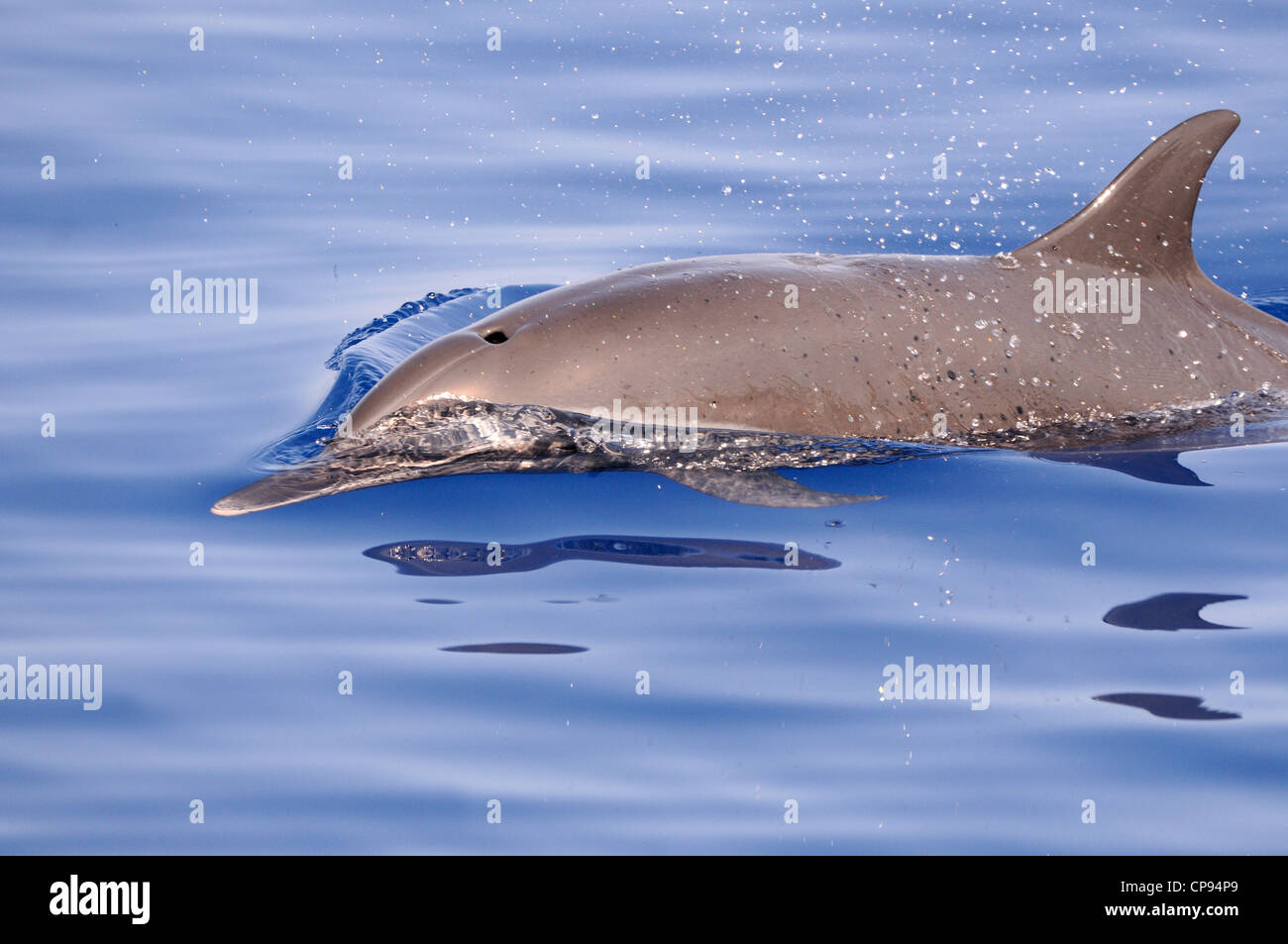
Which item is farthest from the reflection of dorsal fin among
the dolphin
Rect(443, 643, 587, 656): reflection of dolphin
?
Rect(443, 643, 587, 656): reflection of dolphin

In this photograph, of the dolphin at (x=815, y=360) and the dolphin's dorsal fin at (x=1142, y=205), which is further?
the dolphin's dorsal fin at (x=1142, y=205)

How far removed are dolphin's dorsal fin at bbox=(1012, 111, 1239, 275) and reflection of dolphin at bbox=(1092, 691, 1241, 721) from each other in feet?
12.4

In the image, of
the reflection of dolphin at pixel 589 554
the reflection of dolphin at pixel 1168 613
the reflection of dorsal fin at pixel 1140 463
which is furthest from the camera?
the reflection of dorsal fin at pixel 1140 463

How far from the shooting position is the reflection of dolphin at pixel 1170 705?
5.81 m

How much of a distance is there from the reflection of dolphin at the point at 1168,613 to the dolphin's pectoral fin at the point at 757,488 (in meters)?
1.50

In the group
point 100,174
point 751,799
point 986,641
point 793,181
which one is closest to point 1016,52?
point 793,181

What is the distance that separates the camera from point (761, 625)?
6.54 m

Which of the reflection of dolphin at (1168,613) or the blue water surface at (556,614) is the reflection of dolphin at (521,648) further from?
the reflection of dolphin at (1168,613)

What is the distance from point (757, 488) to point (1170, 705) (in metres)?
2.42

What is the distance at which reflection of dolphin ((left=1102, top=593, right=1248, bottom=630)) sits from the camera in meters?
6.56

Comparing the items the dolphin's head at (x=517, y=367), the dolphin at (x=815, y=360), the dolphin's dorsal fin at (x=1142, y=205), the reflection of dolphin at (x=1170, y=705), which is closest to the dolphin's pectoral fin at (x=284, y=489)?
the dolphin at (x=815, y=360)

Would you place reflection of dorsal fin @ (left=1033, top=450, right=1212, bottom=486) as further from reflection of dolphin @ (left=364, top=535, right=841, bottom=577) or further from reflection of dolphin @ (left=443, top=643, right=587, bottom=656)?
reflection of dolphin @ (left=443, top=643, right=587, bottom=656)

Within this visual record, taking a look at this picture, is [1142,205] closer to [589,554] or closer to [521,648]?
[589,554]

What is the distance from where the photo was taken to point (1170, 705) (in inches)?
232
